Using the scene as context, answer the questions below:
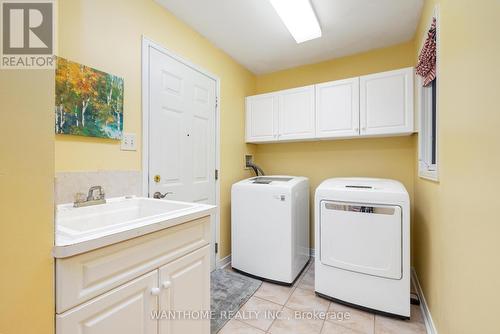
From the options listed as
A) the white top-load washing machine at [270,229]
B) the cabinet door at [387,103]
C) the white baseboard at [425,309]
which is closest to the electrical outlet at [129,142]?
the white top-load washing machine at [270,229]

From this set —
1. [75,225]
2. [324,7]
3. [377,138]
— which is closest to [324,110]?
[377,138]

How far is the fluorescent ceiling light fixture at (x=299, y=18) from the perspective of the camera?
5.52 ft

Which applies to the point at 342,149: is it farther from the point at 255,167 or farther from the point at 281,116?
the point at 255,167

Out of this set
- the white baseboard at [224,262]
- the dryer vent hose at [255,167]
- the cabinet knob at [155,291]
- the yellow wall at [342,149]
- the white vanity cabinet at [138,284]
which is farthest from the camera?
the dryer vent hose at [255,167]

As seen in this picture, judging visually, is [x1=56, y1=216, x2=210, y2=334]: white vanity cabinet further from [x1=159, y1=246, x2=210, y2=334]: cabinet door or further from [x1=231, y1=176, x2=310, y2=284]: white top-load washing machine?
[x1=231, y1=176, x2=310, y2=284]: white top-load washing machine

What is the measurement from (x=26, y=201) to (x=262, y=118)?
242 centimetres

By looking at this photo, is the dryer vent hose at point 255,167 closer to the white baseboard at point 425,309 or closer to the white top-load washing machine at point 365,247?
the white top-load washing machine at point 365,247

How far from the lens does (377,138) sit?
96.7 inches

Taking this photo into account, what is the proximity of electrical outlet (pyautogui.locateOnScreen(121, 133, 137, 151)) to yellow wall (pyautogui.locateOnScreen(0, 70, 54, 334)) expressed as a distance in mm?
965

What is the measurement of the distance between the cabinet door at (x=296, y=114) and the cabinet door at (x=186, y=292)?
5.64ft

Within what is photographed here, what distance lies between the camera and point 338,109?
2.33 m

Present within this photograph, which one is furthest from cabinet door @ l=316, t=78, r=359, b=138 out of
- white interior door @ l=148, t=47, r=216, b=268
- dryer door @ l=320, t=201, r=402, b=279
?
white interior door @ l=148, t=47, r=216, b=268

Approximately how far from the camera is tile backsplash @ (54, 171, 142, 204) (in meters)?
1.23

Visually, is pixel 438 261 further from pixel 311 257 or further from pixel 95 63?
pixel 95 63
